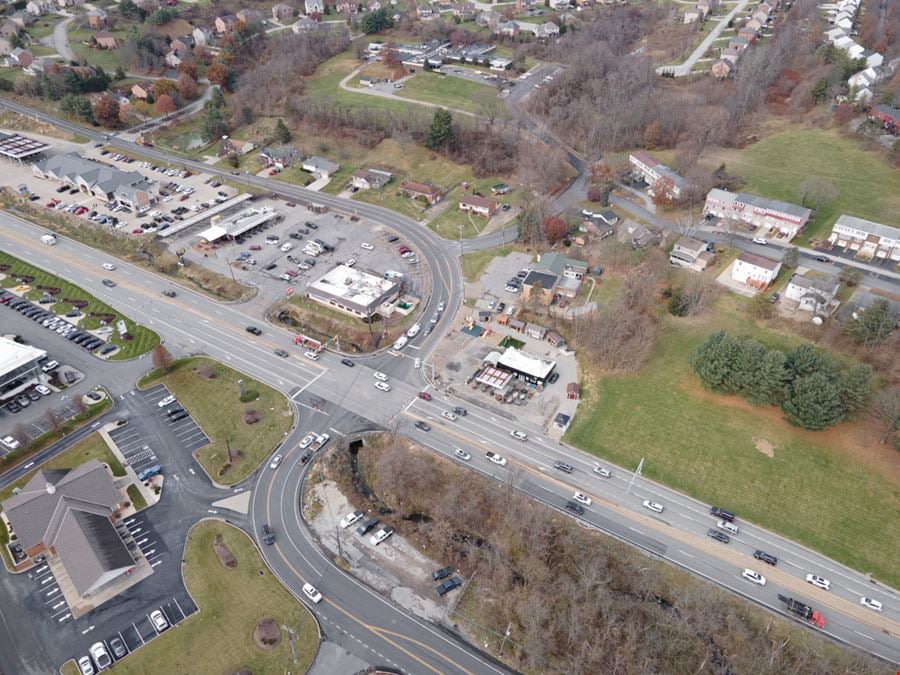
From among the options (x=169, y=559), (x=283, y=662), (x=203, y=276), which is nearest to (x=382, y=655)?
(x=283, y=662)

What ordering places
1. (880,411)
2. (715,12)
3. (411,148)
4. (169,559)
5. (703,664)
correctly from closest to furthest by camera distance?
(703,664) < (169,559) < (880,411) < (411,148) < (715,12)

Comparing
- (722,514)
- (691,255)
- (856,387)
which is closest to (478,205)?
(691,255)

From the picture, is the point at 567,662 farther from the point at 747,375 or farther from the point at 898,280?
the point at 898,280

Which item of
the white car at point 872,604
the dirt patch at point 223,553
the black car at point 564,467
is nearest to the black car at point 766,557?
the white car at point 872,604

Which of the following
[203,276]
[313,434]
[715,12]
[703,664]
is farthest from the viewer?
[715,12]

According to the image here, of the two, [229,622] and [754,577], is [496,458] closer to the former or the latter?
[754,577]

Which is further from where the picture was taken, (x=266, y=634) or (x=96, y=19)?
(x=96, y=19)

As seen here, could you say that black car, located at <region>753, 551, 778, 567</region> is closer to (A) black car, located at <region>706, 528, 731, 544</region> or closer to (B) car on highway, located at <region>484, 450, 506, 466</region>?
(A) black car, located at <region>706, 528, 731, 544</region>
